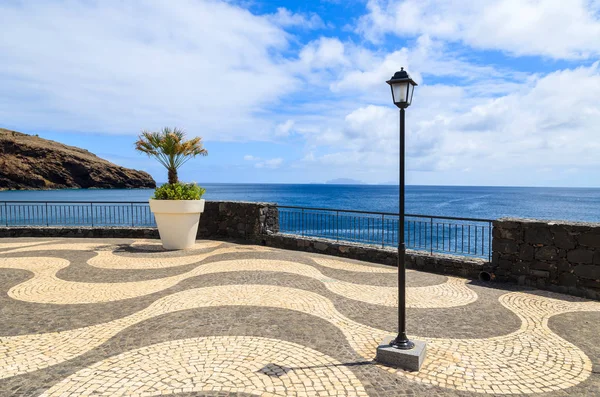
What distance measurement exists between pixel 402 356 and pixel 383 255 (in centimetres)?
547

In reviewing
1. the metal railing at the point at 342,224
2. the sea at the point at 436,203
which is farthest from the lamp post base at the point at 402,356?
the sea at the point at 436,203

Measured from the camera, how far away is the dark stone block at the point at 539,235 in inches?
273

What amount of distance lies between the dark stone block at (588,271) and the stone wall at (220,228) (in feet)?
25.7

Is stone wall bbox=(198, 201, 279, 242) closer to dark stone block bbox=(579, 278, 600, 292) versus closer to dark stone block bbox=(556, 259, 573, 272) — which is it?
dark stone block bbox=(556, 259, 573, 272)

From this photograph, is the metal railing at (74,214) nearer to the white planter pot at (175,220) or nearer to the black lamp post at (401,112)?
the white planter pot at (175,220)

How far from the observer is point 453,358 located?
13.5ft

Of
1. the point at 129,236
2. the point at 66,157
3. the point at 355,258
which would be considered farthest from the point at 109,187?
the point at 355,258

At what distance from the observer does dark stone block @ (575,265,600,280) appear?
648 cm

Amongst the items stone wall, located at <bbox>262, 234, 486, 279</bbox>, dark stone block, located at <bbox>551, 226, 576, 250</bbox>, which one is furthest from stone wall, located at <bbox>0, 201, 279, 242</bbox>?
dark stone block, located at <bbox>551, 226, 576, 250</bbox>

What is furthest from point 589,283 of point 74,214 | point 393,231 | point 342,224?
point 74,214

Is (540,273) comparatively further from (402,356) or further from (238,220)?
(238,220)

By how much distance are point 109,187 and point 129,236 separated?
333 feet

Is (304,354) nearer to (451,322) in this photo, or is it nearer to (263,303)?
(263,303)

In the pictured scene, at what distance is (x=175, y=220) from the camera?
10.6 meters
